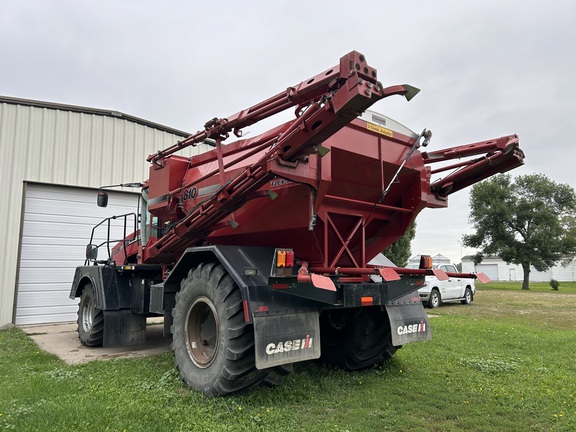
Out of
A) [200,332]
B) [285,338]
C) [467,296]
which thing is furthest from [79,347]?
[467,296]

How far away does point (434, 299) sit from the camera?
51.7 feet

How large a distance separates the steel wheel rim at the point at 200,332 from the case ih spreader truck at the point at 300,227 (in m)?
0.02

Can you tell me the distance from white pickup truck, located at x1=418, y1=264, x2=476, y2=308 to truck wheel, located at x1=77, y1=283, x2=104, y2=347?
10576 millimetres

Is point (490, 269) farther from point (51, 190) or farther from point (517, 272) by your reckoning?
point (51, 190)

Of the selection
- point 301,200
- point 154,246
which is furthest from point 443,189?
point 154,246

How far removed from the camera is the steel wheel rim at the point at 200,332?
4.99 meters

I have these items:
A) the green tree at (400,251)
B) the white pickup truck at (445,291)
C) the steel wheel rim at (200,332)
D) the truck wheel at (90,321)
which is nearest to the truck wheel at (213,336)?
the steel wheel rim at (200,332)

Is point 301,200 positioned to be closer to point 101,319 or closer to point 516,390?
point 516,390

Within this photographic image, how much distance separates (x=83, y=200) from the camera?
38.9 ft

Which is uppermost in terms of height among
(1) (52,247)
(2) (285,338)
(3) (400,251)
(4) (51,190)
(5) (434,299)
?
(4) (51,190)

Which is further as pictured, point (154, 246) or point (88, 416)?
point (154, 246)

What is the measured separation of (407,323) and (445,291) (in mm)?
11831

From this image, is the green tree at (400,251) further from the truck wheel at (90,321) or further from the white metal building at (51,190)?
the truck wheel at (90,321)

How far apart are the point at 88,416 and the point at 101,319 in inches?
157
